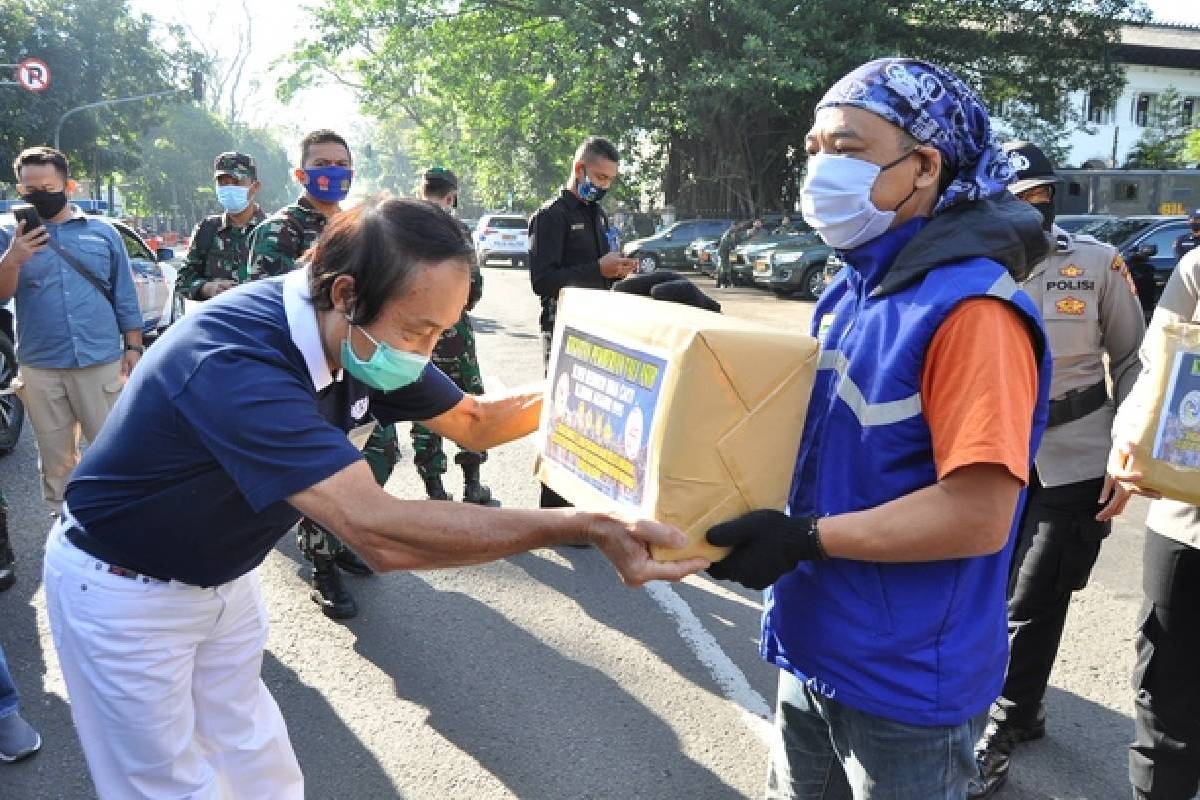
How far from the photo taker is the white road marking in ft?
11.4

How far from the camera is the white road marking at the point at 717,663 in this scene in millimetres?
3480

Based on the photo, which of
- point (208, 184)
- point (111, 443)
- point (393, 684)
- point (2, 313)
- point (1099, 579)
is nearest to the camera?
point (111, 443)

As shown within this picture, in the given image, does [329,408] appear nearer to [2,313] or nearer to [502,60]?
[2,313]

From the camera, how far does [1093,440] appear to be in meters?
3.12

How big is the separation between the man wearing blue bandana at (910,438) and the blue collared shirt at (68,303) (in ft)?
15.0

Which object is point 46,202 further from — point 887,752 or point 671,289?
point 887,752

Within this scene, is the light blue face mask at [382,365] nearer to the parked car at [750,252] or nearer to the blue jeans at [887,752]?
the blue jeans at [887,752]

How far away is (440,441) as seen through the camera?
5727mm

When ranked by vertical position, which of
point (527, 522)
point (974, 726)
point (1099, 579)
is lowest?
point (1099, 579)

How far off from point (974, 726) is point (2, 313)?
798cm

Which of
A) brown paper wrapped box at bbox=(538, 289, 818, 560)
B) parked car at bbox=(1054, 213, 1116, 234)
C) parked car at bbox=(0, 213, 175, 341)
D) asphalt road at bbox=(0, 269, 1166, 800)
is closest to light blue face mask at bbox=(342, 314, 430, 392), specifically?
brown paper wrapped box at bbox=(538, 289, 818, 560)

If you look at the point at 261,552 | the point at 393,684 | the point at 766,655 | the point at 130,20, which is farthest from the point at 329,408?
the point at 130,20

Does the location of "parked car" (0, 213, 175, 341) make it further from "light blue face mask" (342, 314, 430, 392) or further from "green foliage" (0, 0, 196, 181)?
"green foliage" (0, 0, 196, 181)

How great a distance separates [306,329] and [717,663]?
2.62 m
